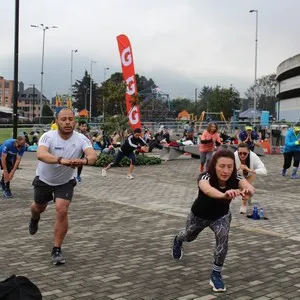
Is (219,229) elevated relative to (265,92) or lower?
lower

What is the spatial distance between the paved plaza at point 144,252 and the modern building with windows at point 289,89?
56.5 meters

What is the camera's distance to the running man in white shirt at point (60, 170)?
5.61 meters

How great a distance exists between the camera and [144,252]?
623 centimetres

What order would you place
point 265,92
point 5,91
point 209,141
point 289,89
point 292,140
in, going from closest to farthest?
point 209,141 < point 292,140 < point 289,89 < point 265,92 < point 5,91

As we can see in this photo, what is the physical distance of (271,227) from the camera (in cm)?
788

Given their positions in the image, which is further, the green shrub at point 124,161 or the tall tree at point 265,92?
the tall tree at point 265,92

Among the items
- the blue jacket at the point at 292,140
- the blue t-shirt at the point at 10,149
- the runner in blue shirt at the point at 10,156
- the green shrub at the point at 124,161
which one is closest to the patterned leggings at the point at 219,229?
the runner in blue shirt at the point at 10,156

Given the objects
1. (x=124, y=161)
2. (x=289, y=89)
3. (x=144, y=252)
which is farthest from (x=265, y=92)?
(x=144, y=252)

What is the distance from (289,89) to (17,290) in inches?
2786

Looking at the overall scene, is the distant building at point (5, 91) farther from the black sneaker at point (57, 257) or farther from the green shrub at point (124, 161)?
the black sneaker at point (57, 257)

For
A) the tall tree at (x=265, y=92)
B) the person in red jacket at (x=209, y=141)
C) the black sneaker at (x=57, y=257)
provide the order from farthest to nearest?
1. the tall tree at (x=265, y=92)
2. the person in red jacket at (x=209, y=141)
3. the black sneaker at (x=57, y=257)

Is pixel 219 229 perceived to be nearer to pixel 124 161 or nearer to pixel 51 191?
pixel 51 191

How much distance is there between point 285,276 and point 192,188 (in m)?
7.69

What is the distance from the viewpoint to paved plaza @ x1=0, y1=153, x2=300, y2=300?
4.84 metres
